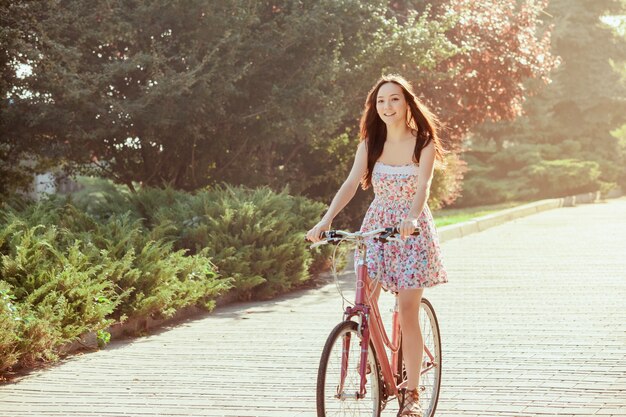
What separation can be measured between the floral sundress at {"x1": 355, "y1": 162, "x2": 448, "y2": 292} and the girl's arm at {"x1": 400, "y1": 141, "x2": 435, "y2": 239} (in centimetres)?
8

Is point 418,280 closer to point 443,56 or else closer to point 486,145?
point 443,56

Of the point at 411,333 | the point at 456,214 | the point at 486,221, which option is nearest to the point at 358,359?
the point at 411,333

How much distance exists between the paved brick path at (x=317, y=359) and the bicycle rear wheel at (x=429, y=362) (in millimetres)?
274

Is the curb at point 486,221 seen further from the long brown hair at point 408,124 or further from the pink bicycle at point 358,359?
the pink bicycle at point 358,359

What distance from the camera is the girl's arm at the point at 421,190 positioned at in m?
5.49

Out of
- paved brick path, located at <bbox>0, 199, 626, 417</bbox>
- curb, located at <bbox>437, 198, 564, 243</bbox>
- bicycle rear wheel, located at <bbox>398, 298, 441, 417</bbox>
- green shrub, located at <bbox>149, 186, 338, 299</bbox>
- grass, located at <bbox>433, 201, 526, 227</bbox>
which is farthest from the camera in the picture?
grass, located at <bbox>433, 201, 526, 227</bbox>

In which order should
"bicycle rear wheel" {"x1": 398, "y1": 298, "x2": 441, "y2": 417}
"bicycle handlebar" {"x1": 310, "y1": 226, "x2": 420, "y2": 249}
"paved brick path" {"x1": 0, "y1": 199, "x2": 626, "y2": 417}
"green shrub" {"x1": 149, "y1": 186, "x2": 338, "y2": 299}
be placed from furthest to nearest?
1. "green shrub" {"x1": 149, "y1": 186, "x2": 338, "y2": 299}
2. "paved brick path" {"x1": 0, "y1": 199, "x2": 626, "y2": 417}
3. "bicycle rear wheel" {"x1": 398, "y1": 298, "x2": 441, "y2": 417}
4. "bicycle handlebar" {"x1": 310, "y1": 226, "x2": 420, "y2": 249}

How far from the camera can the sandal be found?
589 centimetres

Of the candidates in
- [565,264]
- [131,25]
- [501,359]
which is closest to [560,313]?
[501,359]

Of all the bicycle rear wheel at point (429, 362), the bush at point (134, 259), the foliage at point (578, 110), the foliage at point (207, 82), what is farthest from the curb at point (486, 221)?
the bicycle rear wheel at point (429, 362)

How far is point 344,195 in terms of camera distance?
19.4 feet

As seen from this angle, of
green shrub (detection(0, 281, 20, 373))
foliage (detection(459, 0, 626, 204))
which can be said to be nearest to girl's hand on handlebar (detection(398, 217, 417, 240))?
green shrub (detection(0, 281, 20, 373))

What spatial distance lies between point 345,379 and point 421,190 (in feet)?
3.45

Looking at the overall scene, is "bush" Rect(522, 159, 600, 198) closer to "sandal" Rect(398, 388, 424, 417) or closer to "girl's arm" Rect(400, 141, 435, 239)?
"girl's arm" Rect(400, 141, 435, 239)
